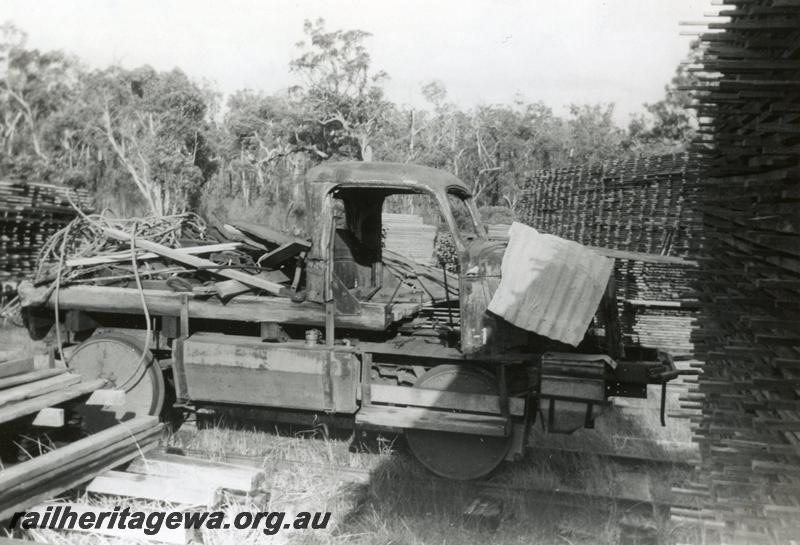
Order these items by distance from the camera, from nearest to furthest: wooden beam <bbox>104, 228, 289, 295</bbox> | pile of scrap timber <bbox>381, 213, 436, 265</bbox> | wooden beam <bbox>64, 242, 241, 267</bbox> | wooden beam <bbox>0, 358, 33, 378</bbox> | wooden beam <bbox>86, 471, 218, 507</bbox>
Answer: wooden beam <bbox>86, 471, 218, 507</bbox> < wooden beam <bbox>0, 358, 33, 378</bbox> < wooden beam <bbox>104, 228, 289, 295</bbox> < wooden beam <bbox>64, 242, 241, 267</bbox> < pile of scrap timber <bbox>381, 213, 436, 265</bbox>

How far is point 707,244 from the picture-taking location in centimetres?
462

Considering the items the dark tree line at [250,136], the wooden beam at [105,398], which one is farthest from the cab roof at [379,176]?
the dark tree line at [250,136]

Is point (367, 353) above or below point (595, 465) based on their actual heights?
above

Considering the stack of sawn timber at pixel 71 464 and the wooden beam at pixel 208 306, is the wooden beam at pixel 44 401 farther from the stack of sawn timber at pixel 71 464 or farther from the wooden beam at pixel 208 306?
the wooden beam at pixel 208 306

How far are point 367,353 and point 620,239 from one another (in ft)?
26.1

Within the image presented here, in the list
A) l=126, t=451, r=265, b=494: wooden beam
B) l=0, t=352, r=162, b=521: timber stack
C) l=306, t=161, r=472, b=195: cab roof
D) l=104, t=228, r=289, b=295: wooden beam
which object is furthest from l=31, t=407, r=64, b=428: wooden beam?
l=306, t=161, r=472, b=195: cab roof

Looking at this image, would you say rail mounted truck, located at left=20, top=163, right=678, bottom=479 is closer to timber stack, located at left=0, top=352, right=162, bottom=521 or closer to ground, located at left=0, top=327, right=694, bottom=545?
ground, located at left=0, top=327, right=694, bottom=545

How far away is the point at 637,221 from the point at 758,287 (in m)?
9.61

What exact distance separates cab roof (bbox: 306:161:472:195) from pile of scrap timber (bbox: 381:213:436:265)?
7869mm

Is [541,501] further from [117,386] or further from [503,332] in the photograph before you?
[117,386]

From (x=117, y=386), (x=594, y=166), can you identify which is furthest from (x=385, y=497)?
(x=594, y=166)

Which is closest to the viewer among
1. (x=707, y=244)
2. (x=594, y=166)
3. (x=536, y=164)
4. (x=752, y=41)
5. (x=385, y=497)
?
(x=752, y=41)

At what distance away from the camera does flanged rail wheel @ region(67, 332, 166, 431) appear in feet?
21.6

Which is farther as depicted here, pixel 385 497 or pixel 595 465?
pixel 595 465
